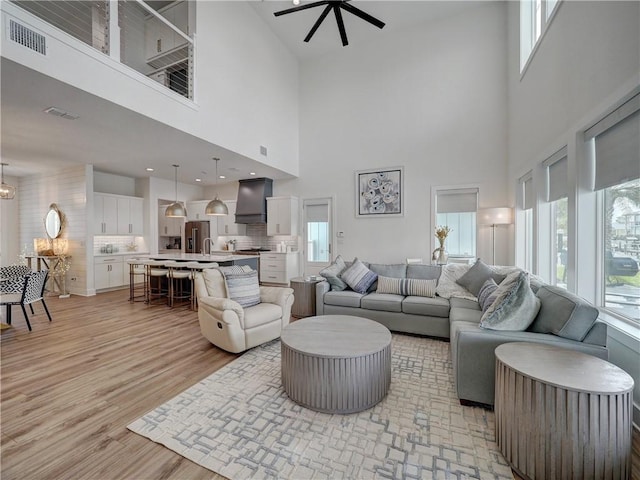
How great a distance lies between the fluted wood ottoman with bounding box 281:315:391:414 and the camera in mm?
2039

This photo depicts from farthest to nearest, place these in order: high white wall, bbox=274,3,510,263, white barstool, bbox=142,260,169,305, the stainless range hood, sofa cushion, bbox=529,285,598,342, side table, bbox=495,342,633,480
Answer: the stainless range hood → high white wall, bbox=274,3,510,263 → white barstool, bbox=142,260,169,305 → sofa cushion, bbox=529,285,598,342 → side table, bbox=495,342,633,480

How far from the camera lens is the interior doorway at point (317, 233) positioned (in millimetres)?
7133

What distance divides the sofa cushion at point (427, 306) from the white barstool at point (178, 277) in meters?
3.68

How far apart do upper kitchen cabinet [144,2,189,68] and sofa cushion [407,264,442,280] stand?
636 centimetres

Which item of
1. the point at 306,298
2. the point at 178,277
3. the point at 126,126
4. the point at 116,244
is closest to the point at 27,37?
the point at 126,126

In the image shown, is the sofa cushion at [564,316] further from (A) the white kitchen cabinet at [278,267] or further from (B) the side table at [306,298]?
(A) the white kitchen cabinet at [278,267]

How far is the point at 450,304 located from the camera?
3545mm

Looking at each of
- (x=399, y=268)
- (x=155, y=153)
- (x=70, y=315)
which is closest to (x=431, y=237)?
(x=399, y=268)

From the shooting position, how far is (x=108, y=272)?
669 centimetres

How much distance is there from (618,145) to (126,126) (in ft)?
17.7

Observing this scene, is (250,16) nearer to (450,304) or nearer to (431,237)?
(431,237)

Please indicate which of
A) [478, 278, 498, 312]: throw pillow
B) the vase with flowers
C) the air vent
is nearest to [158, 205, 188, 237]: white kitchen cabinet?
the air vent

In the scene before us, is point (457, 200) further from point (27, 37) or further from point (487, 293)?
point (27, 37)

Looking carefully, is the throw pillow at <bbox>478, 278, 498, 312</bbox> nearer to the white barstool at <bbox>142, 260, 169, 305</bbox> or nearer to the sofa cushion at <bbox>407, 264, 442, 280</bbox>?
the sofa cushion at <bbox>407, 264, 442, 280</bbox>
